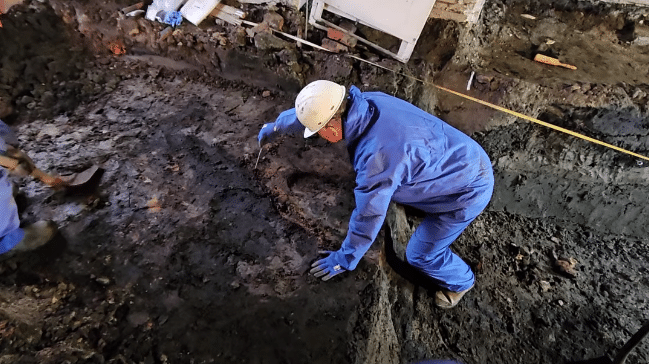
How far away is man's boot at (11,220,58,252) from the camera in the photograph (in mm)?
2535

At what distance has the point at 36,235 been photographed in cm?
259

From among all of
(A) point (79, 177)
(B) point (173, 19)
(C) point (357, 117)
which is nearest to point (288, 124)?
(C) point (357, 117)

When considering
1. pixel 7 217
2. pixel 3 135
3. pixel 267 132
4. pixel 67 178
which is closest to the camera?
pixel 7 217

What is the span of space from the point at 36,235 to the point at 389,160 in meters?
2.39

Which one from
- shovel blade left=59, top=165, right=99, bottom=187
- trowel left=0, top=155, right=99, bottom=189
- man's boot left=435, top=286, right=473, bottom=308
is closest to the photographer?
trowel left=0, top=155, right=99, bottom=189

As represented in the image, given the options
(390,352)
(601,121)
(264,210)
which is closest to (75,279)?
(264,210)

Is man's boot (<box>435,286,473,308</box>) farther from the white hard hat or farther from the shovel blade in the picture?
the shovel blade

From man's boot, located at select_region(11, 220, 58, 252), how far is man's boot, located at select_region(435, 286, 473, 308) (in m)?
2.99

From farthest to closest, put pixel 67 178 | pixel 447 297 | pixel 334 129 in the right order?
pixel 447 297 < pixel 67 178 < pixel 334 129

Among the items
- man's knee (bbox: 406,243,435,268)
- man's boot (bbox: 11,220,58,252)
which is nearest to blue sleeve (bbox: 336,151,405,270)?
man's knee (bbox: 406,243,435,268)

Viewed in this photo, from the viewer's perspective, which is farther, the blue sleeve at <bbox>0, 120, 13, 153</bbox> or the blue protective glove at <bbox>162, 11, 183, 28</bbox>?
the blue protective glove at <bbox>162, 11, 183, 28</bbox>

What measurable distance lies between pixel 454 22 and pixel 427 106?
850 millimetres

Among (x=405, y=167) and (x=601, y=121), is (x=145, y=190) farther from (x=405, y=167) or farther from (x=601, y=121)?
(x=601, y=121)

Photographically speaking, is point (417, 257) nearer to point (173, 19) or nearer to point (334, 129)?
point (334, 129)
